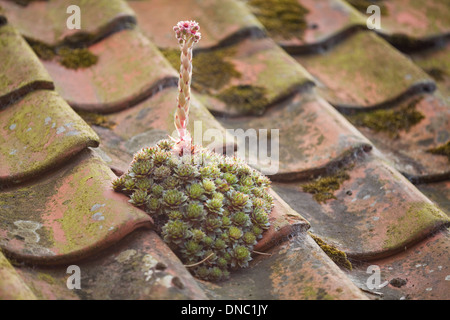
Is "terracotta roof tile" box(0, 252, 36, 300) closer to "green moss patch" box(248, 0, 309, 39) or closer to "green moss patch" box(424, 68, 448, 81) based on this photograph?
"green moss patch" box(248, 0, 309, 39)

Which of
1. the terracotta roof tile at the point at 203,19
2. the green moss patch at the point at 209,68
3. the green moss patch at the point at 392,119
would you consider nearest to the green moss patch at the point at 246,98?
the green moss patch at the point at 209,68

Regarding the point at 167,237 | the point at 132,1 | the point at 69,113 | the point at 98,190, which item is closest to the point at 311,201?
the point at 167,237

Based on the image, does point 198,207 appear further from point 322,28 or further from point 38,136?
point 322,28

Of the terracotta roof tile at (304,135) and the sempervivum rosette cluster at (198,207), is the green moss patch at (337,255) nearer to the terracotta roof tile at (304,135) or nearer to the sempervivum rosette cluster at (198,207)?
the sempervivum rosette cluster at (198,207)

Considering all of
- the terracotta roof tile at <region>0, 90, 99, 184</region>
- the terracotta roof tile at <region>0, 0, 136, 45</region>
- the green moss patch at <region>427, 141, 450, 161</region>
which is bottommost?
the green moss patch at <region>427, 141, 450, 161</region>

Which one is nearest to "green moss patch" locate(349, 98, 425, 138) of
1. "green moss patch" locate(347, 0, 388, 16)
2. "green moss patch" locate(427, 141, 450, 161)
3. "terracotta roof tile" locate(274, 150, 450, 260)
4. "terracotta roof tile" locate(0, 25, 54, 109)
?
"green moss patch" locate(427, 141, 450, 161)

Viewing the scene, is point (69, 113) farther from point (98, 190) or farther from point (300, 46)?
point (300, 46)

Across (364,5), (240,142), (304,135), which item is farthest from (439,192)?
(364,5)
